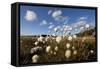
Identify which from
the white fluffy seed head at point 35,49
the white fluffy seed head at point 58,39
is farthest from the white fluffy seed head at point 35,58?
the white fluffy seed head at point 58,39

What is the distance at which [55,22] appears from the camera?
4.00 m

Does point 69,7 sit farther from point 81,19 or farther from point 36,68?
point 36,68

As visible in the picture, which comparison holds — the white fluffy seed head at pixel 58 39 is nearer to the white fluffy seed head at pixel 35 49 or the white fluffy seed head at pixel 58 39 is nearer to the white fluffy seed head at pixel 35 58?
the white fluffy seed head at pixel 35 49

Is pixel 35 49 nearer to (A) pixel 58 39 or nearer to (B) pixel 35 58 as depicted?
(B) pixel 35 58

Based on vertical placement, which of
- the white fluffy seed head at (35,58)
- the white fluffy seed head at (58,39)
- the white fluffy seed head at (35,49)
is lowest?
the white fluffy seed head at (35,58)

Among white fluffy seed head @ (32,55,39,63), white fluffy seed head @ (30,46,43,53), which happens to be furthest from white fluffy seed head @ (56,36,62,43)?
white fluffy seed head @ (32,55,39,63)

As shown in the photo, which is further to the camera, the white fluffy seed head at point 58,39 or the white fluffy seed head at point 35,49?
the white fluffy seed head at point 58,39

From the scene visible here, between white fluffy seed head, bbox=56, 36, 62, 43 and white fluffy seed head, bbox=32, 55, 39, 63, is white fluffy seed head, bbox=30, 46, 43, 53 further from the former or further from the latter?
white fluffy seed head, bbox=56, 36, 62, 43

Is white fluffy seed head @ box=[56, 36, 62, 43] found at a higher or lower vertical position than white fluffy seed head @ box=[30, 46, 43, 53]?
higher

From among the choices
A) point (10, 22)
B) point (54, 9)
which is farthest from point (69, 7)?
point (10, 22)

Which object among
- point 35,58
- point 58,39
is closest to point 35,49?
point 35,58

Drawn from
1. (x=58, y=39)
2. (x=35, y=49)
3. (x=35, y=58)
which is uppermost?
(x=58, y=39)

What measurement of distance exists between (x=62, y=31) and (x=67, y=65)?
52cm

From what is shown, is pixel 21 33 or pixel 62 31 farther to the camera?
pixel 62 31
